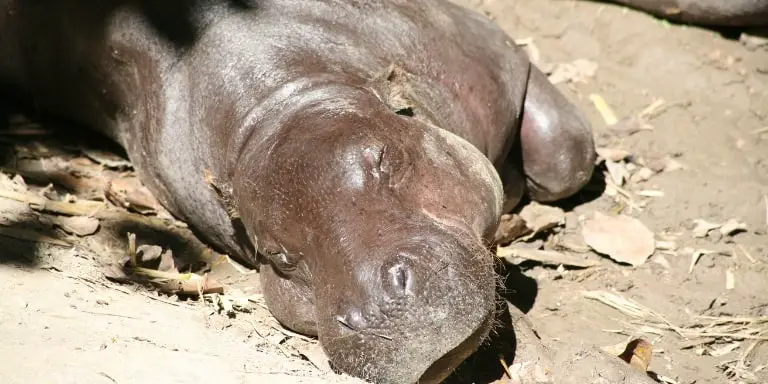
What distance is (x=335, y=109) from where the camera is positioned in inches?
173

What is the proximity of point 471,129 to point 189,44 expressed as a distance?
164 centimetres

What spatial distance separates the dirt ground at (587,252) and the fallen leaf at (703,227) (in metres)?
0.01

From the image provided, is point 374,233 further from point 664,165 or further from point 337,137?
point 664,165

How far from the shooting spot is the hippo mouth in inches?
153

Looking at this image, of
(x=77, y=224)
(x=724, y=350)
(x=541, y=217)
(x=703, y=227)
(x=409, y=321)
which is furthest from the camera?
(x=541, y=217)

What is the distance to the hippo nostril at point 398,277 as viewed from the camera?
3717 millimetres

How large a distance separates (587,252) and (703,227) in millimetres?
757

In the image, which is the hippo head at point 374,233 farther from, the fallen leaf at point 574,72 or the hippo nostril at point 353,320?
the fallen leaf at point 574,72

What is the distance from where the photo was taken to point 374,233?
3902mm

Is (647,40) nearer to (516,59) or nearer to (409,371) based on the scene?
(516,59)

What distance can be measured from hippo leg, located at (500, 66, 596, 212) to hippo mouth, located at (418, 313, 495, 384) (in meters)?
2.26

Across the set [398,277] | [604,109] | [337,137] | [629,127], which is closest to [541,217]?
[629,127]

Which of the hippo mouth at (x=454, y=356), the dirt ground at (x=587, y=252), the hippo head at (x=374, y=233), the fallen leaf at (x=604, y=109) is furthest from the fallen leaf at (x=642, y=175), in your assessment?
the hippo mouth at (x=454, y=356)

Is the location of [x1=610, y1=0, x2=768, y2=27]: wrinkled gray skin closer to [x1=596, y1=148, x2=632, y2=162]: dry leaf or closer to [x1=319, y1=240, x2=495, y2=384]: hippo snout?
[x1=596, y1=148, x2=632, y2=162]: dry leaf
